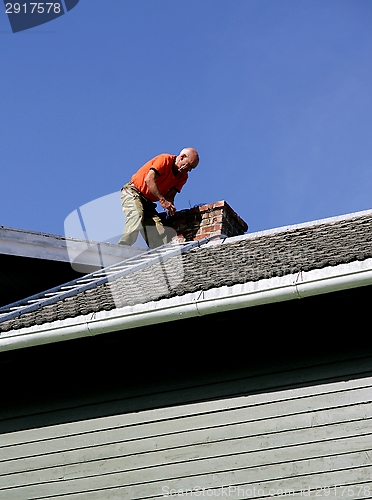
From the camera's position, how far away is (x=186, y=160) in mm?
8812

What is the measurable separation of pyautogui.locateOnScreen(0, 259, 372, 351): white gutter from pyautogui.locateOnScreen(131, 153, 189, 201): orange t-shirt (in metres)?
3.49

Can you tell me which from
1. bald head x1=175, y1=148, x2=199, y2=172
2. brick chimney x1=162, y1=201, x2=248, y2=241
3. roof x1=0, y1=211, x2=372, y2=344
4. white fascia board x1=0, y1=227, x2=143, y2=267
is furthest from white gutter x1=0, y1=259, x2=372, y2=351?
bald head x1=175, y1=148, x2=199, y2=172

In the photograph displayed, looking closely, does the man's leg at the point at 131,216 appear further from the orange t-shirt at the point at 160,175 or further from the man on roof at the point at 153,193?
the orange t-shirt at the point at 160,175

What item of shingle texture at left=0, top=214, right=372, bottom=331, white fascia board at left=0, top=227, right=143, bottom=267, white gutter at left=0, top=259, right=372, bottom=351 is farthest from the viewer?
white fascia board at left=0, top=227, right=143, bottom=267

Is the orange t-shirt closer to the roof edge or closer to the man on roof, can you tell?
the man on roof

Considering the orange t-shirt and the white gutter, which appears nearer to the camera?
the white gutter

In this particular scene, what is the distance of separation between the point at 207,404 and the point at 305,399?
2.32 feet

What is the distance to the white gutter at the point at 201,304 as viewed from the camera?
16.1 feet

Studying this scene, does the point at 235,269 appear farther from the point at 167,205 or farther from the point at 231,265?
the point at 167,205

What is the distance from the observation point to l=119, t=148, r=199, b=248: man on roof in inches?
340

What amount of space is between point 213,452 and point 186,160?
4307mm

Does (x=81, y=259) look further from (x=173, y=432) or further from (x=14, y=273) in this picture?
(x=173, y=432)

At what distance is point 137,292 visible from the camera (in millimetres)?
5914

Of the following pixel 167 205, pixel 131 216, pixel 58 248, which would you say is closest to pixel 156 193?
pixel 167 205
